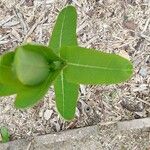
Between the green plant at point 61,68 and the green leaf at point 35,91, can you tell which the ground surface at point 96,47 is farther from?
the green leaf at point 35,91

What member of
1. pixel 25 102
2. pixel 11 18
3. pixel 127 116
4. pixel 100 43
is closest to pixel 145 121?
pixel 127 116

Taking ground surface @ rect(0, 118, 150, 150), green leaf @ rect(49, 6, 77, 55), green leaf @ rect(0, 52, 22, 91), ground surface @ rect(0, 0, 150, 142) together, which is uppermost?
green leaf @ rect(0, 52, 22, 91)

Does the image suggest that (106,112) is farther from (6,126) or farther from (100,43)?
(6,126)

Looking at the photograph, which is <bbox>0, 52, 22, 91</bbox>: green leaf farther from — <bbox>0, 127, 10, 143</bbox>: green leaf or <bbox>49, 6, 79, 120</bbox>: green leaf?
<bbox>0, 127, 10, 143</bbox>: green leaf

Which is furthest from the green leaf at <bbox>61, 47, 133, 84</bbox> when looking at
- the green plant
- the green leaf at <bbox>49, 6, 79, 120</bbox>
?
the green leaf at <bbox>49, 6, 79, 120</bbox>

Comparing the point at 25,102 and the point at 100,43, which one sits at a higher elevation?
the point at 25,102

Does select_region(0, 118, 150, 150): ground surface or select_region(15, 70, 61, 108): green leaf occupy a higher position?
select_region(15, 70, 61, 108): green leaf

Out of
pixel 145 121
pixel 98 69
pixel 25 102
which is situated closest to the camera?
pixel 98 69

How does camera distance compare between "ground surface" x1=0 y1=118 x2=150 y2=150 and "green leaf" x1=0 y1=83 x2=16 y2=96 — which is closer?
"green leaf" x1=0 y1=83 x2=16 y2=96

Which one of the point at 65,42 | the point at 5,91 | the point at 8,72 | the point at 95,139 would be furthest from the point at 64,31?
the point at 95,139
